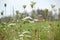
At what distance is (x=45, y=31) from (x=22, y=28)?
21cm

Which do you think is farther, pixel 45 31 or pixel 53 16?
pixel 53 16

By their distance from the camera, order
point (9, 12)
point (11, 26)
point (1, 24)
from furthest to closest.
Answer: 1. point (9, 12)
2. point (1, 24)
3. point (11, 26)

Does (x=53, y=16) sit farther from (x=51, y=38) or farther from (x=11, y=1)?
(x=11, y=1)

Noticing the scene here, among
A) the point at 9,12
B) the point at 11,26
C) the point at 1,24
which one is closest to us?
the point at 11,26

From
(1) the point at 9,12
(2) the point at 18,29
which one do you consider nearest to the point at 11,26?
(2) the point at 18,29

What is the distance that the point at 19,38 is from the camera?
4.05 feet

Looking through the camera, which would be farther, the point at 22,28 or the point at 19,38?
the point at 22,28

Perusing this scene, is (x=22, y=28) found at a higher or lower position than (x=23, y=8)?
lower

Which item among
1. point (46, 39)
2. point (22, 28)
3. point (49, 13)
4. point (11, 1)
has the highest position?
point (11, 1)

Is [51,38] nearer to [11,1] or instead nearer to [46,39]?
[46,39]

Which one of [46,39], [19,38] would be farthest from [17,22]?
[46,39]

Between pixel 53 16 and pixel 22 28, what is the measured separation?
34 cm

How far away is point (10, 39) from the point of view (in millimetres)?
1301

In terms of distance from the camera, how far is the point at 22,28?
1.34 meters
